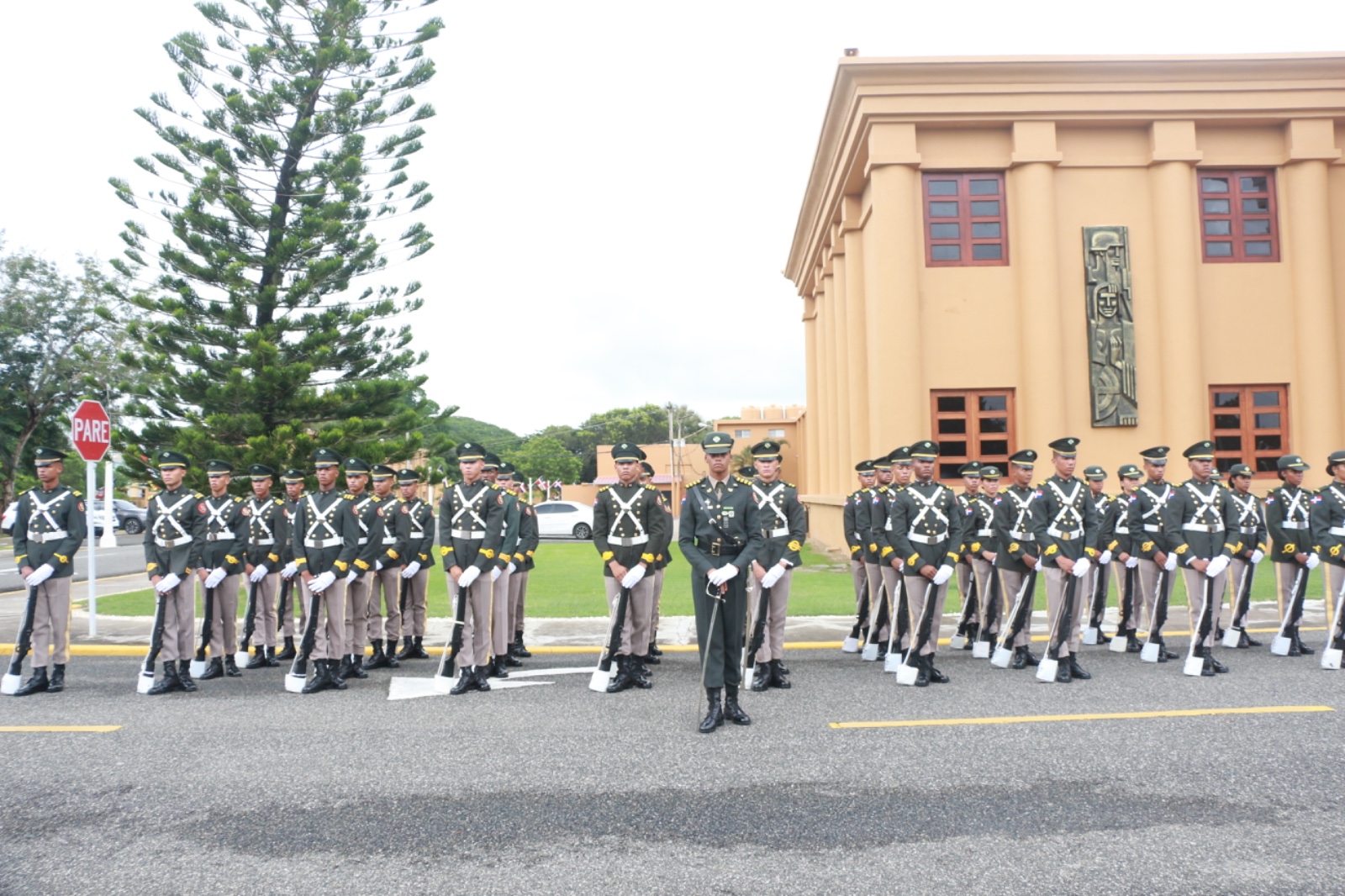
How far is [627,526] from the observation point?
745cm

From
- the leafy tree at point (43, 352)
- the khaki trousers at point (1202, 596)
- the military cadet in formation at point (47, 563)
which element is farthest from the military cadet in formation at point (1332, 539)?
the leafy tree at point (43, 352)

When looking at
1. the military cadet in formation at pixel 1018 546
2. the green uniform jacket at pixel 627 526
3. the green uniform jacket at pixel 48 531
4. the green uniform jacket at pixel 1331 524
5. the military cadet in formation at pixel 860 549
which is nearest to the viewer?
the green uniform jacket at pixel 48 531

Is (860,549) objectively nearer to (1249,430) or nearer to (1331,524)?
(1331,524)

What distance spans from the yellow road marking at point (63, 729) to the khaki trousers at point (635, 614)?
3.58 meters

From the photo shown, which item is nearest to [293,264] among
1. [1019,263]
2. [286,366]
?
[286,366]

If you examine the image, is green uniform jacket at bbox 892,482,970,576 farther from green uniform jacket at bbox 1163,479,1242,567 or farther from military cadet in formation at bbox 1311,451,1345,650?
military cadet in formation at bbox 1311,451,1345,650

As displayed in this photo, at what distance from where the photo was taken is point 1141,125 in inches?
632

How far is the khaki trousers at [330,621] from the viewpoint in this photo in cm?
730

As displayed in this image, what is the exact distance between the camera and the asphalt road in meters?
3.57

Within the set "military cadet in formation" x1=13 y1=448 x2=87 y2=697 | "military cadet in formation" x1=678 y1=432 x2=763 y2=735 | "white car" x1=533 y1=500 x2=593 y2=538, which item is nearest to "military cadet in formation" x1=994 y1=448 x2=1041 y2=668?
"military cadet in formation" x1=678 y1=432 x2=763 y2=735

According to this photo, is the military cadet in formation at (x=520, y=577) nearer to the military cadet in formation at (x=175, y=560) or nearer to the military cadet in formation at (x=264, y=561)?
the military cadet in formation at (x=264, y=561)

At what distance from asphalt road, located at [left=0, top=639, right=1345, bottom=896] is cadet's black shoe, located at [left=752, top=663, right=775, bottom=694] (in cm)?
35

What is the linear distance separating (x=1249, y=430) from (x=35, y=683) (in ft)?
60.4

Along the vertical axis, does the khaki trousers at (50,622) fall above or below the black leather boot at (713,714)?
above
